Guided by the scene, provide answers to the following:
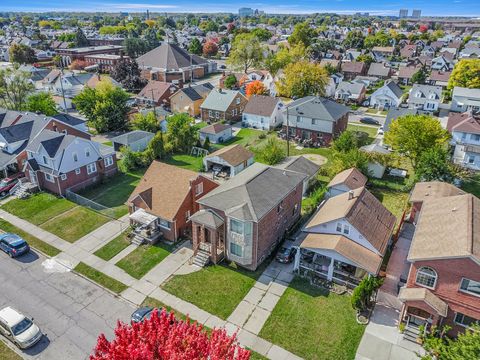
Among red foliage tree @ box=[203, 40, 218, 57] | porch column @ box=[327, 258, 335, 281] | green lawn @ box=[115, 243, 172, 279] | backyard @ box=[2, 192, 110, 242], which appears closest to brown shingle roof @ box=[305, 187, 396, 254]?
porch column @ box=[327, 258, 335, 281]

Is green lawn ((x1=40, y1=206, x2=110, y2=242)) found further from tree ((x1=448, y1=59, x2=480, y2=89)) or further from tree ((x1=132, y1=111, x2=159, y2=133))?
tree ((x1=448, y1=59, x2=480, y2=89))

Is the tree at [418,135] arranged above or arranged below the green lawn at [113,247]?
above

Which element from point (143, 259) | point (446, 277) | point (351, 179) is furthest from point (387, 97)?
point (143, 259)


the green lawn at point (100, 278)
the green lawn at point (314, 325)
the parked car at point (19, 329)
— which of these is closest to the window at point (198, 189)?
the green lawn at point (100, 278)

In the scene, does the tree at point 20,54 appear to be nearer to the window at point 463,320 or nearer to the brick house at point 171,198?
the brick house at point 171,198

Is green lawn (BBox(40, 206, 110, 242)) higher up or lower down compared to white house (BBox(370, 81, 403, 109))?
lower down

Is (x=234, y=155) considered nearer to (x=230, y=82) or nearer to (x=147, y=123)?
(x=147, y=123)

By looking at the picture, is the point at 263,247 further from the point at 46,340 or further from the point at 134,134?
the point at 134,134
